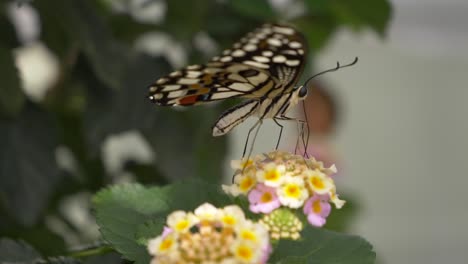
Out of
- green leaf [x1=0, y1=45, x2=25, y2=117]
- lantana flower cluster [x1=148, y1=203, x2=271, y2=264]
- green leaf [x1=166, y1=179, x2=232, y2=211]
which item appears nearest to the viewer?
lantana flower cluster [x1=148, y1=203, x2=271, y2=264]

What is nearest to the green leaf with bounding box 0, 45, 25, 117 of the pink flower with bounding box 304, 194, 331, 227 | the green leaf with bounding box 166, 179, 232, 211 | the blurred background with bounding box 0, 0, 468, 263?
the blurred background with bounding box 0, 0, 468, 263

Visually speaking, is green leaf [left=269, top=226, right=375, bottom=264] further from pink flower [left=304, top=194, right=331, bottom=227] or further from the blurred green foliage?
the blurred green foliage

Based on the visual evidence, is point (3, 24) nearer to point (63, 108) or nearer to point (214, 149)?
point (63, 108)

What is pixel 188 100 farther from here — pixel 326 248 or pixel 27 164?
pixel 27 164

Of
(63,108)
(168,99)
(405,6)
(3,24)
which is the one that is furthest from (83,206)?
(405,6)

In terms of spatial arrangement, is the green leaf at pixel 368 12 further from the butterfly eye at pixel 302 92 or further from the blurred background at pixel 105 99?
the butterfly eye at pixel 302 92

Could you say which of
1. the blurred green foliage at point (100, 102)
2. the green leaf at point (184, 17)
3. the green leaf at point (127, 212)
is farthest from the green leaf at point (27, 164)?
the green leaf at point (127, 212)

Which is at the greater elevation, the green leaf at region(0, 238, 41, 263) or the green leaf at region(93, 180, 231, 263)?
the green leaf at region(0, 238, 41, 263)
